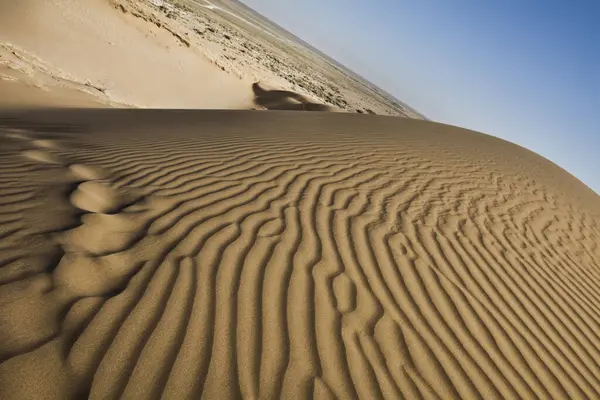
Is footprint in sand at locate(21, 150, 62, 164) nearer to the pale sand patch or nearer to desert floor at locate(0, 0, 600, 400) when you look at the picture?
desert floor at locate(0, 0, 600, 400)

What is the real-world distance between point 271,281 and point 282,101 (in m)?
15.8

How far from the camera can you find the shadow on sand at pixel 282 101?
16.7m

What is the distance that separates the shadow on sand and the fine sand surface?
12.0m

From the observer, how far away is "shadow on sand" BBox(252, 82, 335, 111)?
16.7 metres

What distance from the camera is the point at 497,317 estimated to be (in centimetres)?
275

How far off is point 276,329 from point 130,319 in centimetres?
79

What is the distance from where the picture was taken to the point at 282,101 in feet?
57.1

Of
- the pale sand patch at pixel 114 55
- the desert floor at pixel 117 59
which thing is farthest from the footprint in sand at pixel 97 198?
the pale sand patch at pixel 114 55

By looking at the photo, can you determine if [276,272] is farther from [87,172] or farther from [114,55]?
[114,55]

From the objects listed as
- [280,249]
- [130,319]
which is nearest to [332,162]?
[280,249]

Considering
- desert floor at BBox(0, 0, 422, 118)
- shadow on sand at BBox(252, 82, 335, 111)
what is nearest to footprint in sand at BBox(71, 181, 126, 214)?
desert floor at BBox(0, 0, 422, 118)

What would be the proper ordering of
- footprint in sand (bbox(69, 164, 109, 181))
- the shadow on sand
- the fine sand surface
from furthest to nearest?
the shadow on sand
footprint in sand (bbox(69, 164, 109, 181))
the fine sand surface

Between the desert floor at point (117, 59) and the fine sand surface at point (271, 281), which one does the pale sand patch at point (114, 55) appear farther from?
the fine sand surface at point (271, 281)

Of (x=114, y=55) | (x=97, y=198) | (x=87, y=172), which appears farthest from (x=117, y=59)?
(x=97, y=198)
